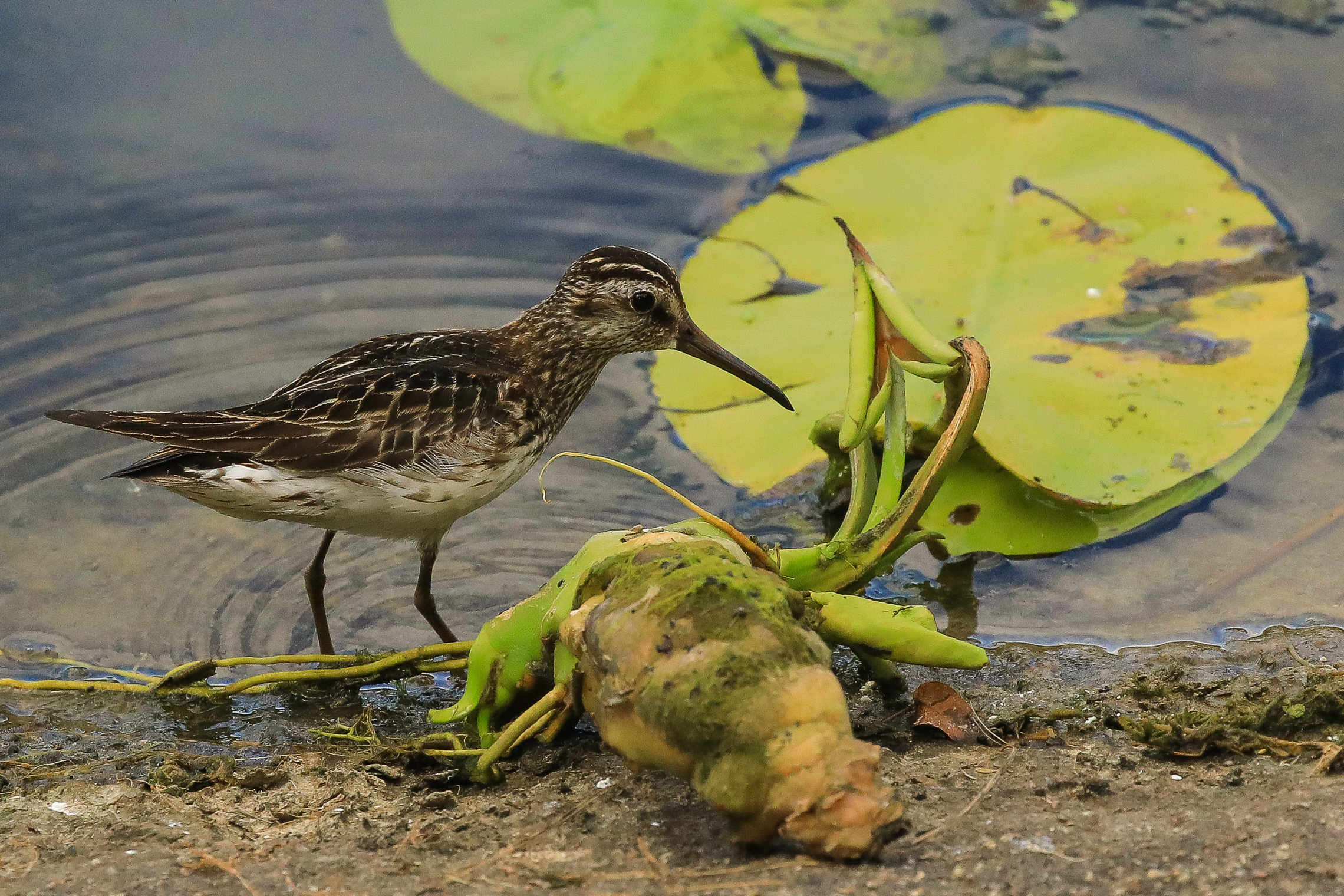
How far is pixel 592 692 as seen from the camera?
3711mm

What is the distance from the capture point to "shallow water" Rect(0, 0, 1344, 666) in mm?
5969

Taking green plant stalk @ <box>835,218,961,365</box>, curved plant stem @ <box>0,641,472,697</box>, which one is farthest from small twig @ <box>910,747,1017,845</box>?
curved plant stem @ <box>0,641,472,697</box>

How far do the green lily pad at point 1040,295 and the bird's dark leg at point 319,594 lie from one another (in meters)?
1.75

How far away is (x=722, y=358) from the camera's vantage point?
6.29m

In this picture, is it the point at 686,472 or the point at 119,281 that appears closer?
the point at 686,472

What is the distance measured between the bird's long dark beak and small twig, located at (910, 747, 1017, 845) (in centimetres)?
238

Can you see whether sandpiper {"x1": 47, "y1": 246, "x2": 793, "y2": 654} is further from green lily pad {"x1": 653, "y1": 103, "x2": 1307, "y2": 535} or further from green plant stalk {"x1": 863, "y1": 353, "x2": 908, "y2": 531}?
→ green plant stalk {"x1": 863, "y1": 353, "x2": 908, "y2": 531}

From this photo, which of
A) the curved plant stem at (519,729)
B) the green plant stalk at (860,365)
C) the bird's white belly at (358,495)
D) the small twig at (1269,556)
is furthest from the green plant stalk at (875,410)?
the small twig at (1269,556)

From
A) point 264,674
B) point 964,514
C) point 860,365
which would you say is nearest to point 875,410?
point 860,365

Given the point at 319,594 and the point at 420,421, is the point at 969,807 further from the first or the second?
the point at 319,594

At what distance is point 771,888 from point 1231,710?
1.93 meters

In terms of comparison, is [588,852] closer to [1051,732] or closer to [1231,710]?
[1051,732]

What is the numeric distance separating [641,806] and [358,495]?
2229mm

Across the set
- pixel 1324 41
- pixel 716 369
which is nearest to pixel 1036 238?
pixel 716 369
